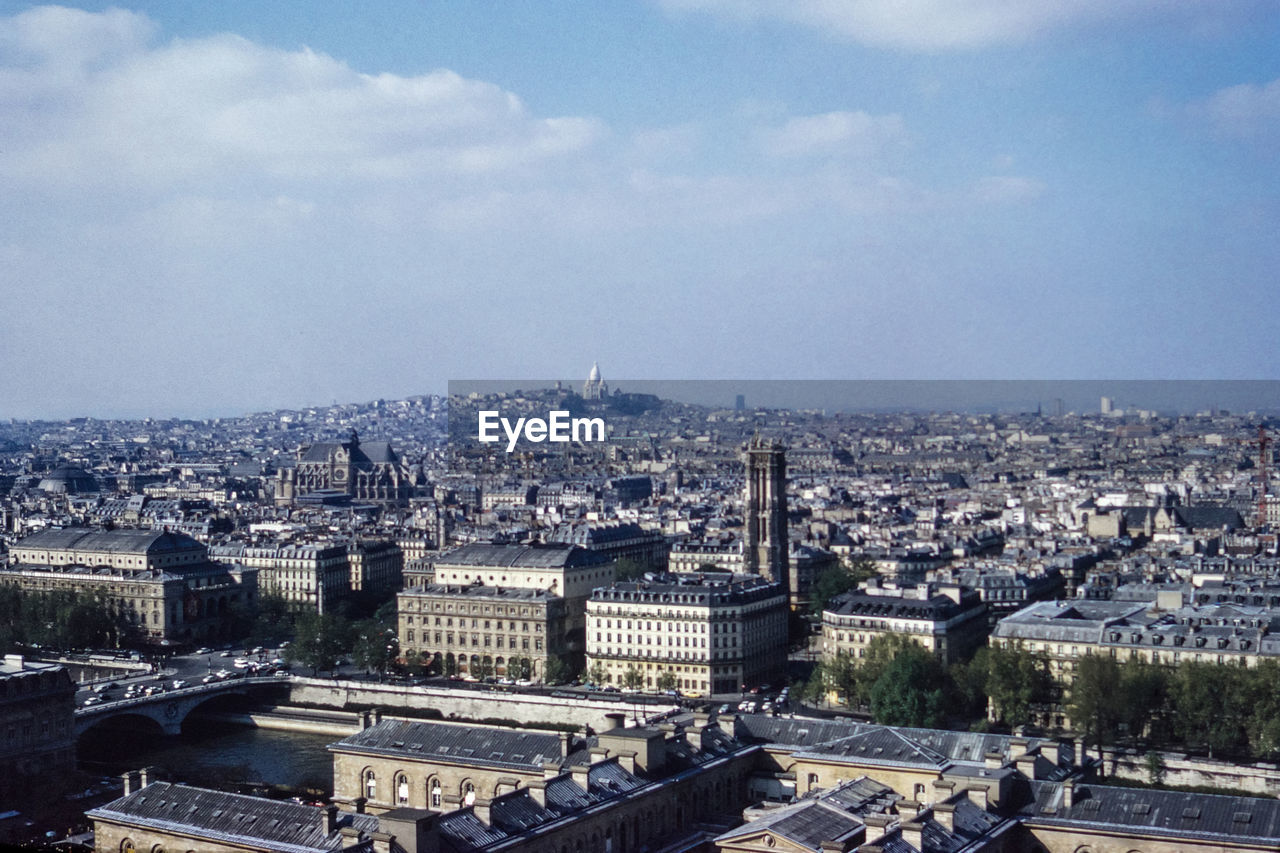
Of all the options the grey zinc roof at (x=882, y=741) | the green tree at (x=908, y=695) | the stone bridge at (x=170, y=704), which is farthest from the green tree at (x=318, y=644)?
the grey zinc roof at (x=882, y=741)

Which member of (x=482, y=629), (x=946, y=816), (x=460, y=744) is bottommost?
(x=482, y=629)

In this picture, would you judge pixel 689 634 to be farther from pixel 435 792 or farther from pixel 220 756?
pixel 435 792

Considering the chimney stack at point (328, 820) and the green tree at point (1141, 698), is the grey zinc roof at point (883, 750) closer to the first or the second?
the chimney stack at point (328, 820)

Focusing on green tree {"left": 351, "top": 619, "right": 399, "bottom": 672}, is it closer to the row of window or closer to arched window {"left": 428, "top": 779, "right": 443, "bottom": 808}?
the row of window

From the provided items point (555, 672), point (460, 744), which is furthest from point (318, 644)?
point (460, 744)

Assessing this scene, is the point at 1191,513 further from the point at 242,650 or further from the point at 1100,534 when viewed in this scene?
the point at 242,650

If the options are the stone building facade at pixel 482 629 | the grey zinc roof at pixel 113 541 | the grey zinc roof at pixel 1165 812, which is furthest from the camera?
the grey zinc roof at pixel 113 541

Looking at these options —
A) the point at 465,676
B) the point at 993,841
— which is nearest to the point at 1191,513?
the point at 465,676
